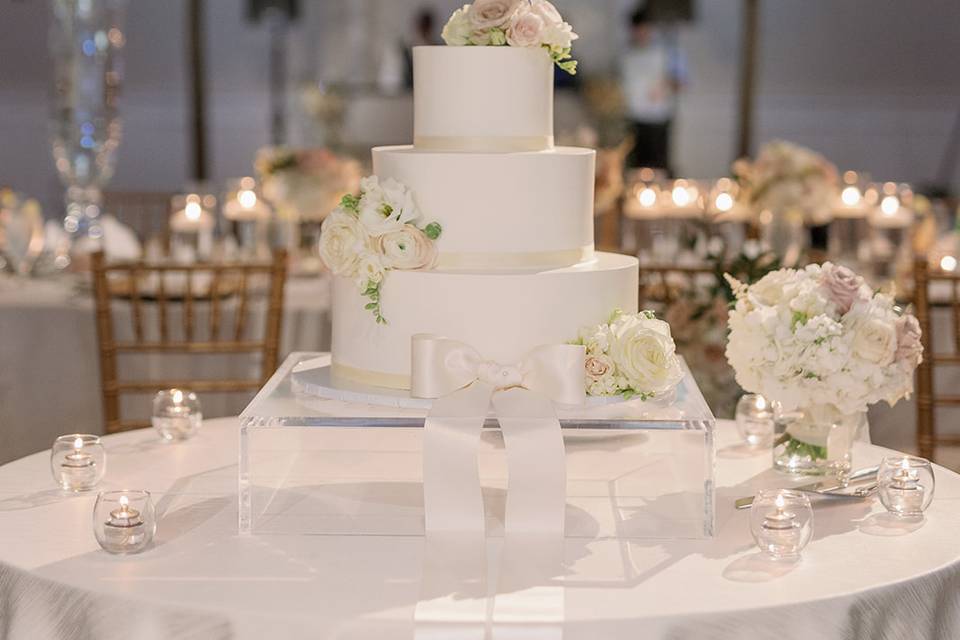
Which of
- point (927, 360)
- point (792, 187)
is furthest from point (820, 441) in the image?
point (792, 187)

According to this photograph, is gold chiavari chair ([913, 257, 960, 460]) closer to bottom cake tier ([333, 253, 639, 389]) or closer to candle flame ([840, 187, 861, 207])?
bottom cake tier ([333, 253, 639, 389])

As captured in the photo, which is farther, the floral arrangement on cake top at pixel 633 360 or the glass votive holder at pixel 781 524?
the floral arrangement on cake top at pixel 633 360

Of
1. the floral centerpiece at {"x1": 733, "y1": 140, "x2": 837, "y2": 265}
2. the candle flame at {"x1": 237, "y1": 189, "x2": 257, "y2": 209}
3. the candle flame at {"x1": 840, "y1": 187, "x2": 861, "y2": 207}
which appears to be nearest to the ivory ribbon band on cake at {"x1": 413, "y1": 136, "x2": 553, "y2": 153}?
the floral centerpiece at {"x1": 733, "y1": 140, "x2": 837, "y2": 265}

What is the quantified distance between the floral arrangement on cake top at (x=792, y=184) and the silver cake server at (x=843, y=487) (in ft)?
10.6

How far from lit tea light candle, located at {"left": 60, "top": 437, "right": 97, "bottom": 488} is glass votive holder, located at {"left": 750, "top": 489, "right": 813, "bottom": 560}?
119 centimetres

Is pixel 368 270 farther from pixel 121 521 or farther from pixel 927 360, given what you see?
pixel 927 360

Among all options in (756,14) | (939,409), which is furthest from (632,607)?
(756,14)

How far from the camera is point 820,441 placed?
2609 mm

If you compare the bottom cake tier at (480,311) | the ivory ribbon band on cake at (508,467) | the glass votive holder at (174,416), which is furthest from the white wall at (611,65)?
the ivory ribbon band on cake at (508,467)

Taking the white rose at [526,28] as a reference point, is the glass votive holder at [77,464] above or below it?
Answer: below

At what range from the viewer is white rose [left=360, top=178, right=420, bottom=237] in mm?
2471

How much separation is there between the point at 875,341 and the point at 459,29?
96 centimetres

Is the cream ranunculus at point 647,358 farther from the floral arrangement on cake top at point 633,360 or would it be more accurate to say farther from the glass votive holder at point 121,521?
the glass votive holder at point 121,521

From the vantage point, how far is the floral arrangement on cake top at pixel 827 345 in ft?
7.88
